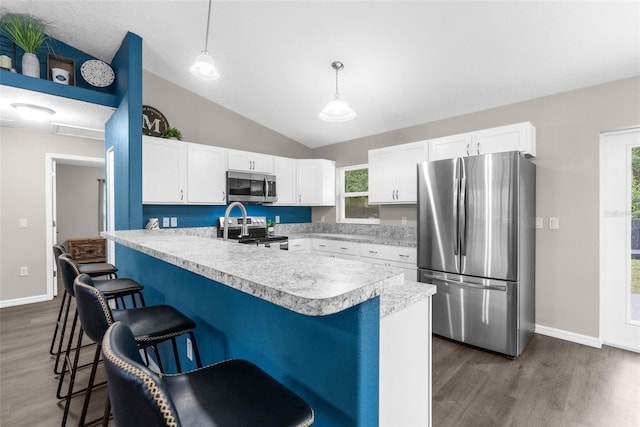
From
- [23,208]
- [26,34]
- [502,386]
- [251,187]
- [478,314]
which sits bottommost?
[502,386]

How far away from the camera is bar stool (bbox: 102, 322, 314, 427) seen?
0.54 m

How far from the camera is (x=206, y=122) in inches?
171

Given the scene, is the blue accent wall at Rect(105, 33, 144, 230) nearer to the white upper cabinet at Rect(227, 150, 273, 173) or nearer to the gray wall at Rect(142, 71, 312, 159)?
the gray wall at Rect(142, 71, 312, 159)

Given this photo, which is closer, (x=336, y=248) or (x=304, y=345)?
(x=304, y=345)

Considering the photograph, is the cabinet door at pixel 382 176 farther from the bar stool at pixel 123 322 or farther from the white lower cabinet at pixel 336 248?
the bar stool at pixel 123 322

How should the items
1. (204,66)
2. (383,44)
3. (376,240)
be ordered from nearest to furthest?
(204,66)
(383,44)
(376,240)

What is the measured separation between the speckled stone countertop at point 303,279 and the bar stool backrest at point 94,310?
0.27m

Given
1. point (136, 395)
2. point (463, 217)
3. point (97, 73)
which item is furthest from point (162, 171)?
point (136, 395)

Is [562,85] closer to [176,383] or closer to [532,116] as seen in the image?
[532,116]

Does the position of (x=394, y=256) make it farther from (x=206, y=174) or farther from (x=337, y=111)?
(x=206, y=174)

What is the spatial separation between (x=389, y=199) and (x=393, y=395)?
3165 millimetres

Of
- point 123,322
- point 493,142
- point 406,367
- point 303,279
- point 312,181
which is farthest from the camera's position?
point 312,181

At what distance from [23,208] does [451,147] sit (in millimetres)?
5641

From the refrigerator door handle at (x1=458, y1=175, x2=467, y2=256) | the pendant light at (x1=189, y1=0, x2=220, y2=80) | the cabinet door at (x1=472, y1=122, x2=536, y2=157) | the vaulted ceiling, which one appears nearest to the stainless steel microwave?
the vaulted ceiling
